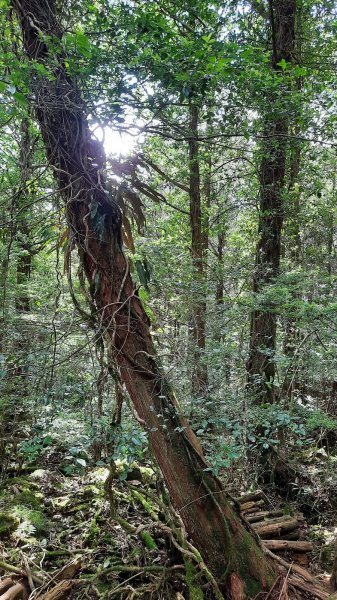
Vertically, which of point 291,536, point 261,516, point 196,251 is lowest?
point 291,536

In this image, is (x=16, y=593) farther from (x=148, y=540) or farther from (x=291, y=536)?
(x=291, y=536)

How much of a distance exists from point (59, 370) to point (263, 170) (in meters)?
4.26

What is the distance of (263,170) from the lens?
5.77 meters

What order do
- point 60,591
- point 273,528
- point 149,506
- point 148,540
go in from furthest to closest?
point 149,506, point 273,528, point 148,540, point 60,591

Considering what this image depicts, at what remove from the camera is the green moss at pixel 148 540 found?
352cm

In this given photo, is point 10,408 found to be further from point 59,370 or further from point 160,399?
point 160,399

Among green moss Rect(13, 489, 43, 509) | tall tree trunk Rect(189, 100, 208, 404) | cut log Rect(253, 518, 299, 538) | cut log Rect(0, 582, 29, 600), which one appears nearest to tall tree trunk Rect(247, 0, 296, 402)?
tall tree trunk Rect(189, 100, 208, 404)

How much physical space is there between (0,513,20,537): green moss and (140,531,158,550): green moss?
3.86ft

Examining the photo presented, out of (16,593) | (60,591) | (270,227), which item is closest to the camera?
(16,593)

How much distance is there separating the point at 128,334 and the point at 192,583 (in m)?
1.84

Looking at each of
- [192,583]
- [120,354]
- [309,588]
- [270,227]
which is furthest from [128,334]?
[270,227]

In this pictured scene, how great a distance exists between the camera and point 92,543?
11.9ft

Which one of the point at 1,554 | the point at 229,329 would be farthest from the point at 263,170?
the point at 1,554

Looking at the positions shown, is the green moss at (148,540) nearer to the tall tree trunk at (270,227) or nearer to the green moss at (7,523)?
the green moss at (7,523)
